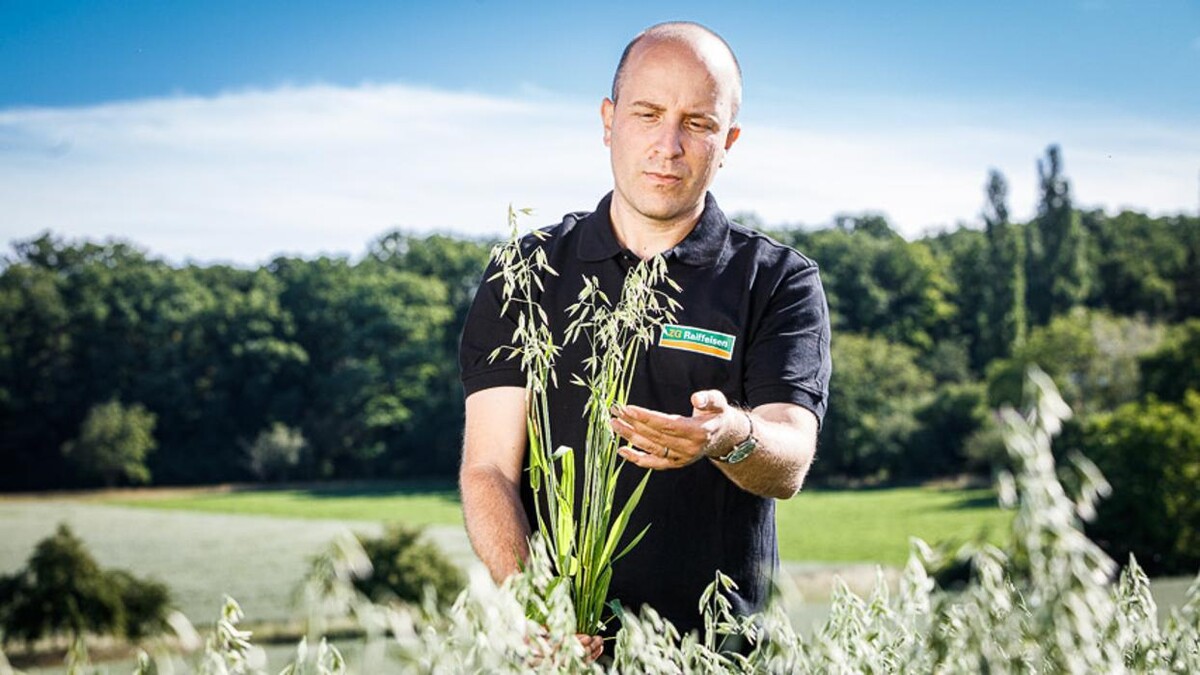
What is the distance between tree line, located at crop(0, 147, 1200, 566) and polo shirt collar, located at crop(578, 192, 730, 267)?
7615cm

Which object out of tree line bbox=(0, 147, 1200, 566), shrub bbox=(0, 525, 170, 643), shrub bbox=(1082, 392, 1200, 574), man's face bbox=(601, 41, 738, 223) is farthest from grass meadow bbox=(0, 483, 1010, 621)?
man's face bbox=(601, 41, 738, 223)

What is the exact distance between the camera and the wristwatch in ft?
8.74

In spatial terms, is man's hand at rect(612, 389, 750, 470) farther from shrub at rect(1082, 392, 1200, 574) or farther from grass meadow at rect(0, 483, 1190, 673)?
grass meadow at rect(0, 483, 1190, 673)

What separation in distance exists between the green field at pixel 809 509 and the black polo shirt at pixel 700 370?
196 feet

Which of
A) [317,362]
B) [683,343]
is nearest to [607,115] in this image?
[683,343]

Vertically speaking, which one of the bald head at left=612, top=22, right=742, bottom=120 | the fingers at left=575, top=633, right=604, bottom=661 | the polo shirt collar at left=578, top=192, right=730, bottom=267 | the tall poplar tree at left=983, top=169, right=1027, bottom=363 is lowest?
the fingers at left=575, top=633, right=604, bottom=661

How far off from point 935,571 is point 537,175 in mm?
139848

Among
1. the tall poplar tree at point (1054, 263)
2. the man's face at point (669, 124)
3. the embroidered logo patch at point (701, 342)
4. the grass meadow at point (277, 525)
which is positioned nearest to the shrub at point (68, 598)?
the grass meadow at point (277, 525)

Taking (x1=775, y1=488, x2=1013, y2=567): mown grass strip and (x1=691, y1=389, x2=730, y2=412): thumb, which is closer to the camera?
(x1=691, y1=389, x2=730, y2=412): thumb

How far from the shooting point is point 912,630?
2166 millimetres

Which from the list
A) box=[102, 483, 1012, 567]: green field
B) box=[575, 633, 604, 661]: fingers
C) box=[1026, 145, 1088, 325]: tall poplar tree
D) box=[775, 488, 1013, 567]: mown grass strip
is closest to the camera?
box=[575, 633, 604, 661]: fingers

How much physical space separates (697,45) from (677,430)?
3.83ft

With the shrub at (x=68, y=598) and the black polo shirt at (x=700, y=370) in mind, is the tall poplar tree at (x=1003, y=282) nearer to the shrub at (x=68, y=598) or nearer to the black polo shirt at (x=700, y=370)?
the shrub at (x=68, y=598)

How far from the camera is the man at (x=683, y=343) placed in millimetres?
3121
